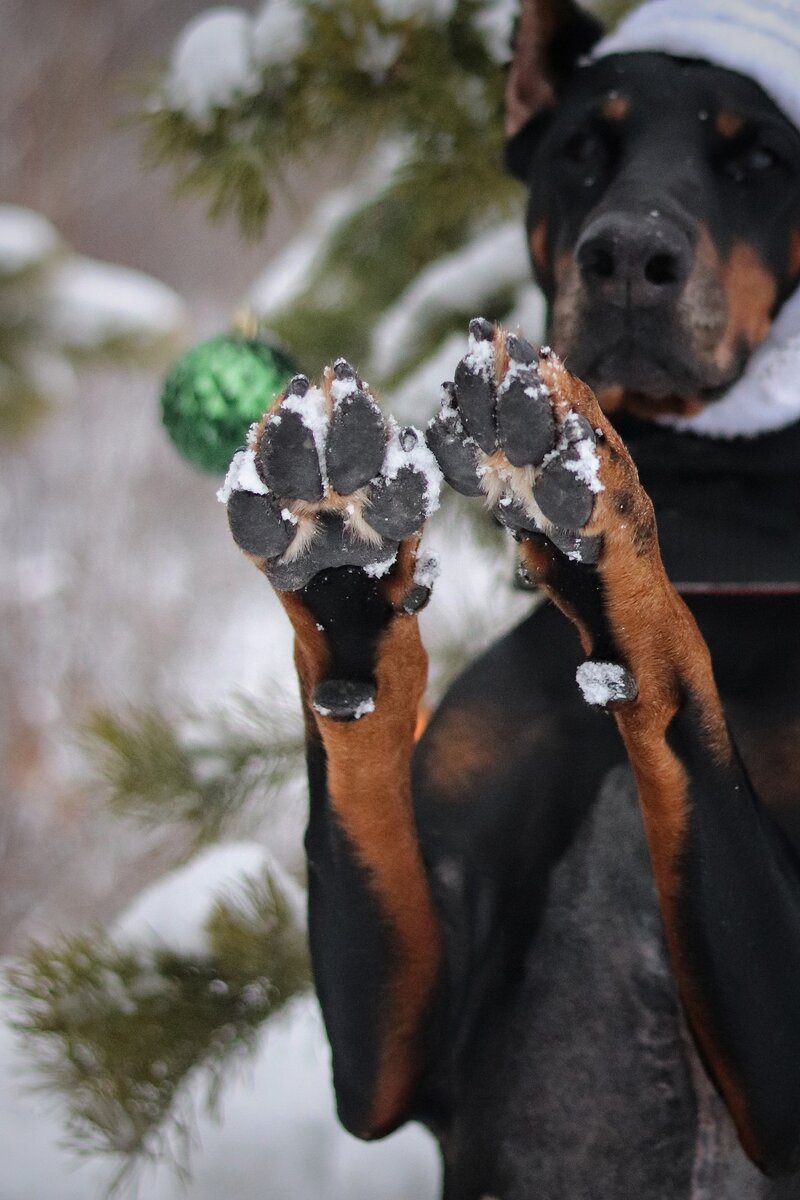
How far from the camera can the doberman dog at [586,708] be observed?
72 centimetres

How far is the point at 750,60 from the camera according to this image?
3.76 ft

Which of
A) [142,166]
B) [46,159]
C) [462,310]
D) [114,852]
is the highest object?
[142,166]

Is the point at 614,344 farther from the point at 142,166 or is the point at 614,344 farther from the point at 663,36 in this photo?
the point at 142,166

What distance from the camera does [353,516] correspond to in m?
0.72

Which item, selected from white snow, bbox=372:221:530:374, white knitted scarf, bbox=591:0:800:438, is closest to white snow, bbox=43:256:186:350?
white snow, bbox=372:221:530:374

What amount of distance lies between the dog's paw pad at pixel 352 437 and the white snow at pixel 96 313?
8.56 feet

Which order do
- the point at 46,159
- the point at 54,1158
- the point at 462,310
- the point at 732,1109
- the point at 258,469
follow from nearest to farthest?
the point at 258,469, the point at 732,1109, the point at 54,1158, the point at 462,310, the point at 46,159

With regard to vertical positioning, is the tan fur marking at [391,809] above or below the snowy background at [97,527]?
above

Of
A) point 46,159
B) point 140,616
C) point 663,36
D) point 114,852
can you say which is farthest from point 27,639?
point 663,36

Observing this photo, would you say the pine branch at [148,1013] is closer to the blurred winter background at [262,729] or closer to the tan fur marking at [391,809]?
the blurred winter background at [262,729]

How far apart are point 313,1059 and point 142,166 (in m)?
1.16

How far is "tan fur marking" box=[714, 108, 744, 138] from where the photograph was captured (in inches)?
44.4

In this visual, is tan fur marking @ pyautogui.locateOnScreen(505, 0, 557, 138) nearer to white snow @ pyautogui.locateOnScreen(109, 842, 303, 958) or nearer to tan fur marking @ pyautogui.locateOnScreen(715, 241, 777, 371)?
tan fur marking @ pyautogui.locateOnScreen(715, 241, 777, 371)

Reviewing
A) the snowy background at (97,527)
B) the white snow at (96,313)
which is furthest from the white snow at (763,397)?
the snowy background at (97,527)
